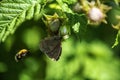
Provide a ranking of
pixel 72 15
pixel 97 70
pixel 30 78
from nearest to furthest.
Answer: pixel 72 15 → pixel 30 78 → pixel 97 70

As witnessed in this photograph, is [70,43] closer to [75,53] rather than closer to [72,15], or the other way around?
[75,53]

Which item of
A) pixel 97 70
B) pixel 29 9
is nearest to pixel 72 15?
pixel 29 9

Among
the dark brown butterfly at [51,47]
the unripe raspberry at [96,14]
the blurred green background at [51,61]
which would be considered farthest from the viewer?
the blurred green background at [51,61]

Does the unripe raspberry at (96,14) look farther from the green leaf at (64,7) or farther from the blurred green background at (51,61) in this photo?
the blurred green background at (51,61)

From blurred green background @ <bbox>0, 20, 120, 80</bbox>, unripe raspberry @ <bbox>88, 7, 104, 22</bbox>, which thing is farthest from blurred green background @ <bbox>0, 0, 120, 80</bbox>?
unripe raspberry @ <bbox>88, 7, 104, 22</bbox>

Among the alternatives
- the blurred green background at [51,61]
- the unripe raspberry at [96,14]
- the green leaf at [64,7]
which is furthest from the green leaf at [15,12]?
the blurred green background at [51,61]

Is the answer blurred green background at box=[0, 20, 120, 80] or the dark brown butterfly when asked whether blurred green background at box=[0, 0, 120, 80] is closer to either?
blurred green background at box=[0, 20, 120, 80]

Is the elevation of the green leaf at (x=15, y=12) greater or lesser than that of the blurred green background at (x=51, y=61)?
greater
